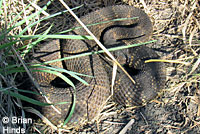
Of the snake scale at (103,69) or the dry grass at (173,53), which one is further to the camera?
the snake scale at (103,69)

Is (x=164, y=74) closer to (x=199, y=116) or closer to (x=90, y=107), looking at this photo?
(x=199, y=116)

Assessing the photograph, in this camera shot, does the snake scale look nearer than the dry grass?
No

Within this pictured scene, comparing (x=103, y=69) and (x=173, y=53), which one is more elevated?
(x=173, y=53)

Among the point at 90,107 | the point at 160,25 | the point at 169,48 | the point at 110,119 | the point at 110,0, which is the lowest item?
the point at 110,119

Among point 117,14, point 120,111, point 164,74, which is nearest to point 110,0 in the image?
point 117,14
